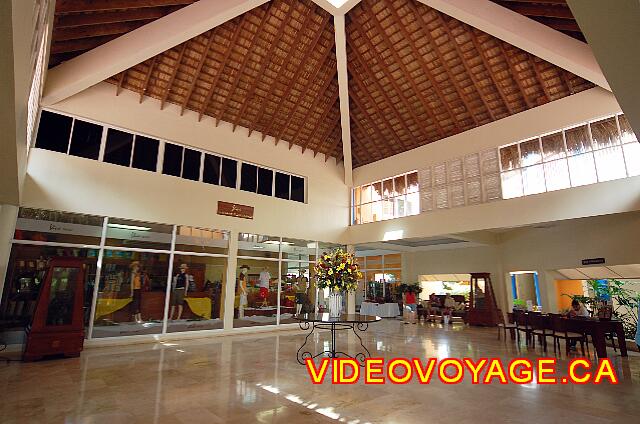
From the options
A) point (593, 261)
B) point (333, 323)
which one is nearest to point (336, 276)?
point (333, 323)

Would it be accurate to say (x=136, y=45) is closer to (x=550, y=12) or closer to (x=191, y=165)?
(x=191, y=165)

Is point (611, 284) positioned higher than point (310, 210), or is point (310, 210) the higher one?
point (310, 210)

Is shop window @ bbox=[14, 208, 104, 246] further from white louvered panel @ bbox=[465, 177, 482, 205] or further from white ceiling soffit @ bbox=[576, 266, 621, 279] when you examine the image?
white ceiling soffit @ bbox=[576, 266, 621, 279]

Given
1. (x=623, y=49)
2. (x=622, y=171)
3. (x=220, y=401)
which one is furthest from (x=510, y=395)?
(x=622, y=171)

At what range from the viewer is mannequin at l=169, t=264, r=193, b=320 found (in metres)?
9.42

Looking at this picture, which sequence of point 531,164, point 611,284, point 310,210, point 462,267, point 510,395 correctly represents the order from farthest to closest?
point 462,267 → point 310,210 → point 611,284 → point 531,164 → point 510,395

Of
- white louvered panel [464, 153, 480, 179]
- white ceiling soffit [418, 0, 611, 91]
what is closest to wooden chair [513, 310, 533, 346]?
white louvered panel [464, 153, 480, 179]

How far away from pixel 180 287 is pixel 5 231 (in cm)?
396

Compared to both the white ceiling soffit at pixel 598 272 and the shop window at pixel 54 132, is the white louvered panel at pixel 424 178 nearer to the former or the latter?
the white ceiling soffit at pixel 598 272

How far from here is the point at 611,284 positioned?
11.2m

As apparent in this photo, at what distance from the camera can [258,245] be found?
1144 centimetres

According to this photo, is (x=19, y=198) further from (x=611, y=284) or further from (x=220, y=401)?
(x=611, y=284)

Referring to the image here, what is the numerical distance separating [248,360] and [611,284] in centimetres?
1177

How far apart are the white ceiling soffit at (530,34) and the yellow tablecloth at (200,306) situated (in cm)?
992
